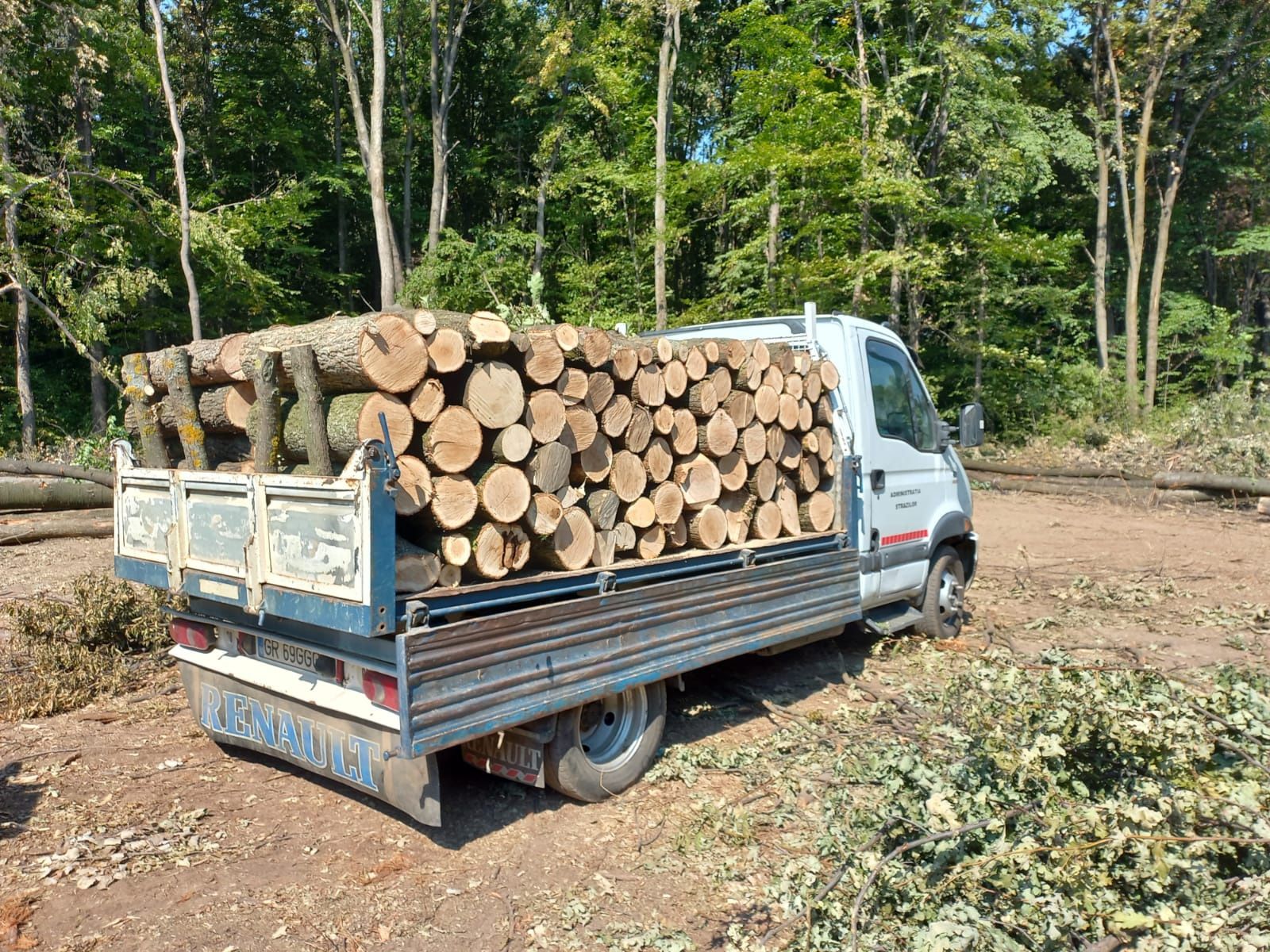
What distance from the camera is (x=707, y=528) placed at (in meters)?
4.84

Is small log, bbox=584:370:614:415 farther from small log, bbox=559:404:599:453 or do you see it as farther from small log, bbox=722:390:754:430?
small log, bbox=722:390:754:430

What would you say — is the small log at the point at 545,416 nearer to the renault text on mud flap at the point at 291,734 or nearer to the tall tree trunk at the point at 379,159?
the renault text on mud flap at the point at 291,734

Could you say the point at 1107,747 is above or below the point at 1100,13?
below

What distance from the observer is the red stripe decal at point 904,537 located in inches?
243

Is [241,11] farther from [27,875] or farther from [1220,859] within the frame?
[1220,859]

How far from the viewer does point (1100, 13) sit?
22516 millimetres

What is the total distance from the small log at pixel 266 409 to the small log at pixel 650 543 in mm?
1758

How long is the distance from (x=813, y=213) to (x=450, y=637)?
56.6 feet

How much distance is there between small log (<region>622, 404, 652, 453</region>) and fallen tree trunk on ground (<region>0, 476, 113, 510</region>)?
909 centimetres

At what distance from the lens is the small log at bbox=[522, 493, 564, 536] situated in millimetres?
3826

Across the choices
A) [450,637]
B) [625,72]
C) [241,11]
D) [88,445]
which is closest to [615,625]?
[450,637]

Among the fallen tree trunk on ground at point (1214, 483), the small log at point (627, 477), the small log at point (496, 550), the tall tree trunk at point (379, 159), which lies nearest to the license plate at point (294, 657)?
the small log at point (496, 550)

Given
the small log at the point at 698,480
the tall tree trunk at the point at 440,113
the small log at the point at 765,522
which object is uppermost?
the tall tree trunk at the point at 440,113

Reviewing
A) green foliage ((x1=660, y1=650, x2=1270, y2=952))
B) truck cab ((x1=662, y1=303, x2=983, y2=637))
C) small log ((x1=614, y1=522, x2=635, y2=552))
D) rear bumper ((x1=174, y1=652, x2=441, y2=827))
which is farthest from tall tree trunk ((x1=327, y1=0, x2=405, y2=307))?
green foliage ((x1=660, y1=650, x2=1270, y2=952))
